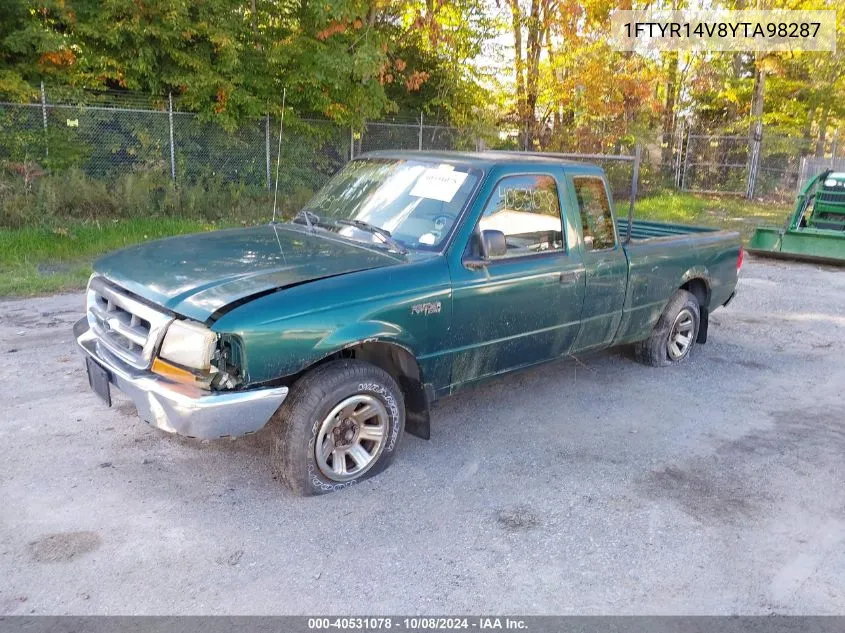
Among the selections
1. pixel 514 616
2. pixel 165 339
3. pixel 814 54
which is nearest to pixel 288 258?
pixel 165 339

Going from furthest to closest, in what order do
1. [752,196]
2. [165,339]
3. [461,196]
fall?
1. [752,196]
2. [461,196]
3. [165,339]

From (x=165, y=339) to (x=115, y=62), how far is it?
36.9 ft

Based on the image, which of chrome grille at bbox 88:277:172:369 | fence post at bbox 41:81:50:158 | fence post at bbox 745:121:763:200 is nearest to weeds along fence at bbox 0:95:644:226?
fence post at bbox 41:81:50:158

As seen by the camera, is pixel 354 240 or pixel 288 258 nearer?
pixel 288 258

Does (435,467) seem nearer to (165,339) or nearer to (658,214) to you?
(165,339)

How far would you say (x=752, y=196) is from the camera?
2252 cm

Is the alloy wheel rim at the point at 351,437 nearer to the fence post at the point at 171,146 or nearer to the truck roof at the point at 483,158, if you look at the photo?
the truck roof at the point at 483,158

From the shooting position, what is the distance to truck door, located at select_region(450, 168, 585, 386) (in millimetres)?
A: 4457

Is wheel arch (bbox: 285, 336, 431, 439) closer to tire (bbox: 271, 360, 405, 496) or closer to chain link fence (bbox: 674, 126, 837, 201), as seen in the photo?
tire (bbox: 271, 360, 405, 496)

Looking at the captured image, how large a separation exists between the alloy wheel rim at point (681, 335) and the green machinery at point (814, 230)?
6.83m

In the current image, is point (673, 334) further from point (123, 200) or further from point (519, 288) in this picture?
point (123, 200)

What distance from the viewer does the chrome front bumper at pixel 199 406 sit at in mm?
3447

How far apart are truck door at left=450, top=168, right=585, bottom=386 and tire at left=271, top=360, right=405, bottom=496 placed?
63cm

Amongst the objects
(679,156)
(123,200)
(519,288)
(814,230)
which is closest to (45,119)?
(123,200)
